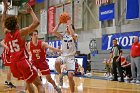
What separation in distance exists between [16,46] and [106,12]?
1731cm

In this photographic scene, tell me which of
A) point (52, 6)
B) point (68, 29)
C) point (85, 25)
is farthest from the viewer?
point (52, 6)

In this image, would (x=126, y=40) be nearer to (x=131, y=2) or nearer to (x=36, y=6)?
(x=131, y=2)

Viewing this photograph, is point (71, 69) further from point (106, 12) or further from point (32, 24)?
point (106, 12)

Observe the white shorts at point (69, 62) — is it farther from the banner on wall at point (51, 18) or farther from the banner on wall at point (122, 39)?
the banner on wall at point (51, 18)

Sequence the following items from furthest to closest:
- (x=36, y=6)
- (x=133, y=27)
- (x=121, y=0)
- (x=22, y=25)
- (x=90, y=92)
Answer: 1. (x=22, y=25)
2. (x=36, y=6)
3. (x=121, y=0)
4. (x=133, y=27)
5. (x=90, y=92)

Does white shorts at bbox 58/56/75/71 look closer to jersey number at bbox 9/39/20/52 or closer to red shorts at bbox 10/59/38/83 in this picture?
red shorts at bbox 10/59/38/83

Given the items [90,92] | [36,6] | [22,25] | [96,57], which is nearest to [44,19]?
[36,6]

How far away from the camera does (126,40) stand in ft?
63.6

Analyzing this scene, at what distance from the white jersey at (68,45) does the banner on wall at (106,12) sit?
14.1 m

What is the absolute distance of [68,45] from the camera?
27.6ft

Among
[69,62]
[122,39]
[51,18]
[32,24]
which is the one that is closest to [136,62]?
[69,62]

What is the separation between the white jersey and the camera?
8336 millimetres

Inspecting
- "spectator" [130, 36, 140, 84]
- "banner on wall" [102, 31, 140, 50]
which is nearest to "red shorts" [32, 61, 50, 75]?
"spectator" [130, 36, 140, 84]

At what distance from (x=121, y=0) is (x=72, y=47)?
1494cm
